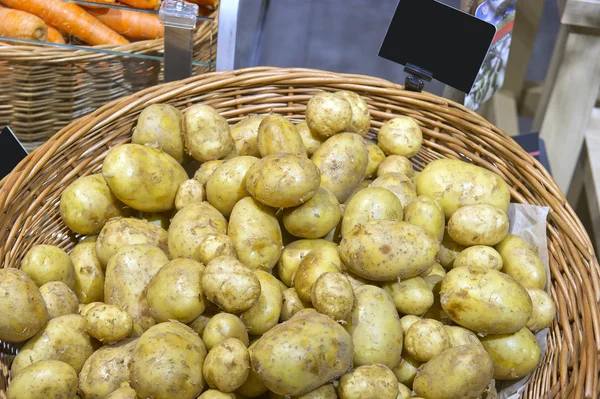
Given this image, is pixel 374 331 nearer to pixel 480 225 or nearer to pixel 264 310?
pixel 264 310

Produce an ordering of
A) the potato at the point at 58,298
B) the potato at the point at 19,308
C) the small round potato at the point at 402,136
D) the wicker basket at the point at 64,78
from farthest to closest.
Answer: the wicker basket at the point at 64,78 < the small round potato at the point at 402,136 < the potato at the point at 58,298 < the potato at the point at 19,308

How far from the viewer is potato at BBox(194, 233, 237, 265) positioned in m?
1.08

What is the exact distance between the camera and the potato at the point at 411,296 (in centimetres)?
114

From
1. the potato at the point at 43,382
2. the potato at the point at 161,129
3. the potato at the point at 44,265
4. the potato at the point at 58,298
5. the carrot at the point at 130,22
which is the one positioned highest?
the carrot at the point at 130,22

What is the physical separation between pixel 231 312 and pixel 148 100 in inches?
24.3

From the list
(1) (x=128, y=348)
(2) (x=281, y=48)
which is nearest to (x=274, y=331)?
(1) (x=128, y=348)

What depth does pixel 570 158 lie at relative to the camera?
203 cm

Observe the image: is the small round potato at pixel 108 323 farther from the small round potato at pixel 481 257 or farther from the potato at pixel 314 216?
the small round potato at pixel 481 257

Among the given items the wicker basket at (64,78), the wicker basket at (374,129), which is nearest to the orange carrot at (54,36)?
the wicker basket at (64,78)

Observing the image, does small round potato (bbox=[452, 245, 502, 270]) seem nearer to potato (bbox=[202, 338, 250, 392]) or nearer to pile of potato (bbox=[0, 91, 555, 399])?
pile of potato (bbox=[0, 91, 555, 399])

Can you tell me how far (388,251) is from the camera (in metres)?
1.09

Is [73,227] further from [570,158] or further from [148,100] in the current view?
[570,158]

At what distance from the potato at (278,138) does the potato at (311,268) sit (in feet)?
0.69

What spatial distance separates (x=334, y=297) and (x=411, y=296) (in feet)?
0.67
